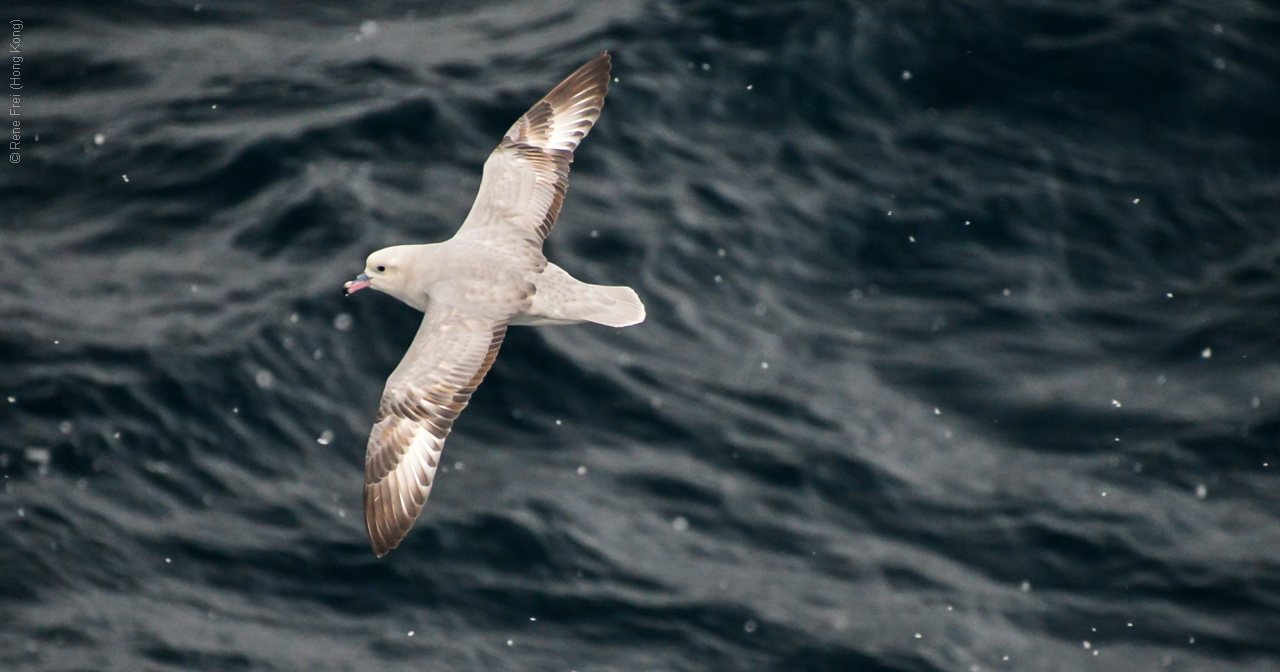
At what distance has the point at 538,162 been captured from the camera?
9.40 m

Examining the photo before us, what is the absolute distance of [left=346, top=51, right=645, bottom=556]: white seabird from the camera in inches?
307

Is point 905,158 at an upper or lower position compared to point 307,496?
upper

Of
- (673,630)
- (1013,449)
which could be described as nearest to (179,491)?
(673,630)

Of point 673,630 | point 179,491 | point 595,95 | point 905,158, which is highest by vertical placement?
point 595,95

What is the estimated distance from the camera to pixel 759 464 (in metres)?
8.91

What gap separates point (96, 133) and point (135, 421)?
144 inches

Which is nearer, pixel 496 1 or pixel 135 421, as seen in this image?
pixel 135 421

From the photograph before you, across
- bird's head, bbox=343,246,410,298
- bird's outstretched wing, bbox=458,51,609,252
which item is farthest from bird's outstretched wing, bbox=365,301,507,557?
bird's outstretched wing, bbox=458,51,609,252

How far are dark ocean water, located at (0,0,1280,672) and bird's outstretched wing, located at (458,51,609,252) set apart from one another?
1065 mm

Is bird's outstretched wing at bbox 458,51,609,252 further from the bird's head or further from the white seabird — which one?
the bird's head

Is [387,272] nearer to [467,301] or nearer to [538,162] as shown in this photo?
[467,301]

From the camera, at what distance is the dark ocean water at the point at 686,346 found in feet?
26.7

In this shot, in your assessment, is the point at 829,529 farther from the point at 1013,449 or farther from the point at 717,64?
the point at 717,64

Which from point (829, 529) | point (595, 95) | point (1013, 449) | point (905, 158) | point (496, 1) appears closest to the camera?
point (829, 529)
